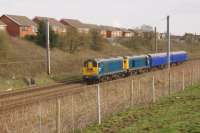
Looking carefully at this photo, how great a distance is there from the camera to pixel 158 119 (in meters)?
15.9

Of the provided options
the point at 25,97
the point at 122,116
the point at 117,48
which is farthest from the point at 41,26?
the point at 122,116

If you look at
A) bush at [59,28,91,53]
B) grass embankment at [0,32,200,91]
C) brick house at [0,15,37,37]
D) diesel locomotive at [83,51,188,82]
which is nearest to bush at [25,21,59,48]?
grass embankment at [0,32,200,91]

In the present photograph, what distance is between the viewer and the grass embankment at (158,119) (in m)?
14.0

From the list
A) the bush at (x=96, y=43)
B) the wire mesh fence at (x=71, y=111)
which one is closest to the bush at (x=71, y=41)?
the bush at (x=96, y=43)

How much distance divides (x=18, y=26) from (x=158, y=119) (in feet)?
220

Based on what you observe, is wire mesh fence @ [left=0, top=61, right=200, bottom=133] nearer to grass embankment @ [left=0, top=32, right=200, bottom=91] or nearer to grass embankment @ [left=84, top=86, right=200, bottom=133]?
grass embankment @ [left=84, top=86, right=200, bottom=133]

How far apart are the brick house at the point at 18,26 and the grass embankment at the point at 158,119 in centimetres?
6202

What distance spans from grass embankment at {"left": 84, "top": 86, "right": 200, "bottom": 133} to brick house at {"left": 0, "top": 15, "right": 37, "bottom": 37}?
203ft

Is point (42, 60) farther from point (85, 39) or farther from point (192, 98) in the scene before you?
point (192, 98)

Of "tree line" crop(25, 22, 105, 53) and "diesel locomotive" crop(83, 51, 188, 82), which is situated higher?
"tree line" crop(25, 22, 105, 53)

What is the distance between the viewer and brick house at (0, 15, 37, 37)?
3162 inches

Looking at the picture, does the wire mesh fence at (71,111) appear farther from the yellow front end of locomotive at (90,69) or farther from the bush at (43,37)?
the bush at (43,37)

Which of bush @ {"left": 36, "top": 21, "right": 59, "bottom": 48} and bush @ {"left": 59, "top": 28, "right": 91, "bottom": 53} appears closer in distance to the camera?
bush @ {"left": 36, "top": 21, "right": 59, "bottom": 48}

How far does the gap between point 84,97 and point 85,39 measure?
153 ft
